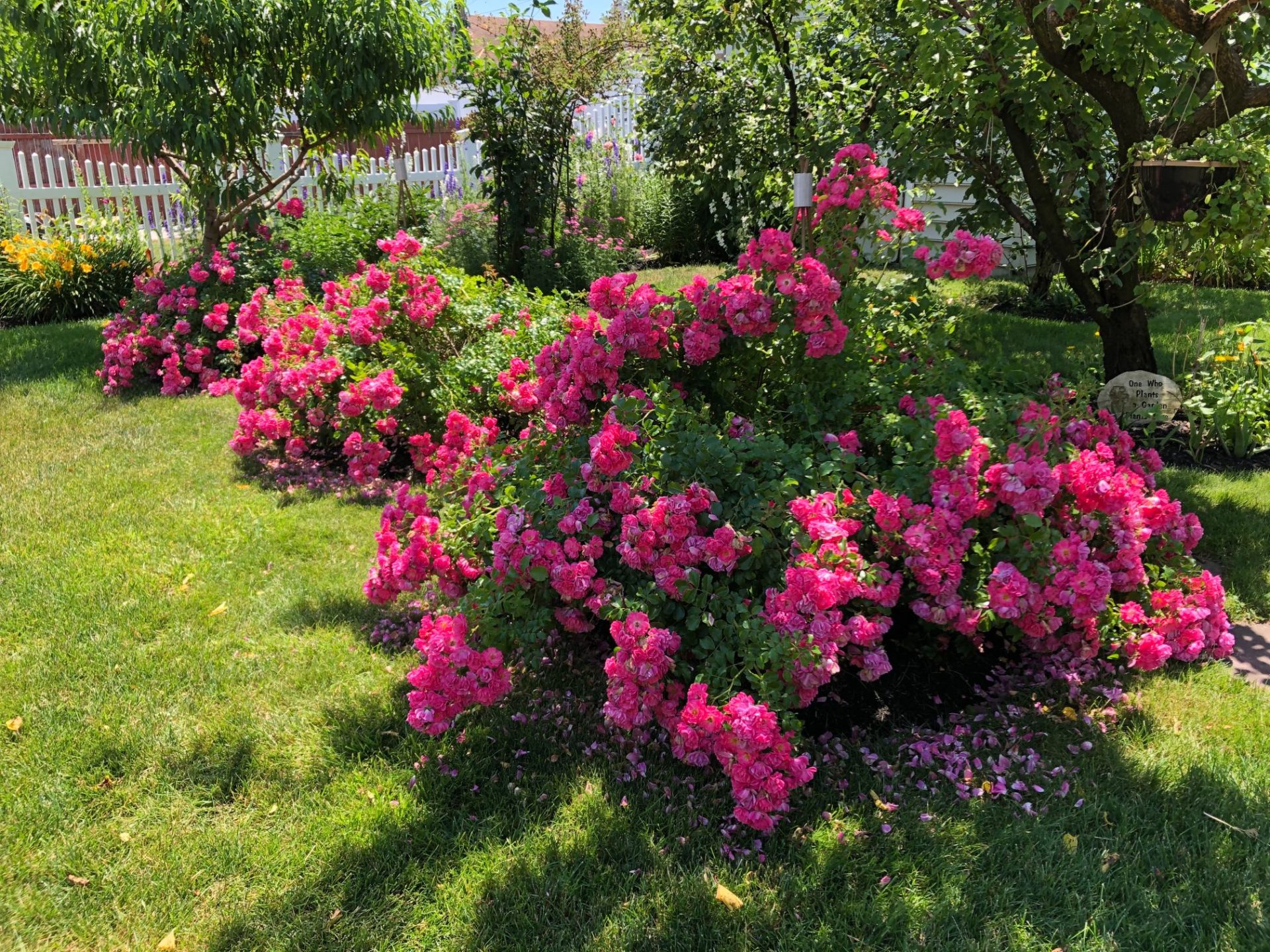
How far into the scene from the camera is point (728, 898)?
2.19 metres

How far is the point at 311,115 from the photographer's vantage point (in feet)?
23.5

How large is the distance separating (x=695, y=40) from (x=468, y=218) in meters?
3.42

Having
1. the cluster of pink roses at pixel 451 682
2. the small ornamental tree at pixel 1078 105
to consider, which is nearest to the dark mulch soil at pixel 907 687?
the cluster of pink roses at pixel 451 682

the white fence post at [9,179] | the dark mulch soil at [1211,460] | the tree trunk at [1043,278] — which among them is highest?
the white fence post at [9,179]

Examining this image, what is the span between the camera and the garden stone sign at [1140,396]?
509cm

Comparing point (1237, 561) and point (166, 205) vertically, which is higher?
point (166, 205)

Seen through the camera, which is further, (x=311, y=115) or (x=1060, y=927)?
(x=311, y=115)

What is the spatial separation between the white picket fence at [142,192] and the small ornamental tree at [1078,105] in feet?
15.0

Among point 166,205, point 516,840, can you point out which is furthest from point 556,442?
point 166,205

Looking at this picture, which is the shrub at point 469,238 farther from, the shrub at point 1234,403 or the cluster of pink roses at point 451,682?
the cluster of pink roses at point 451,682

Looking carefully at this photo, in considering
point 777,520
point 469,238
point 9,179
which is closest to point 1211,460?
point 777,520

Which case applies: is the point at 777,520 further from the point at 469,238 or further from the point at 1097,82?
the point at 469,238

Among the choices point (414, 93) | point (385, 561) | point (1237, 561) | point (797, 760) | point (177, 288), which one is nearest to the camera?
point (797, 760)

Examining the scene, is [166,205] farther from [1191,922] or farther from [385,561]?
[1191,922]
